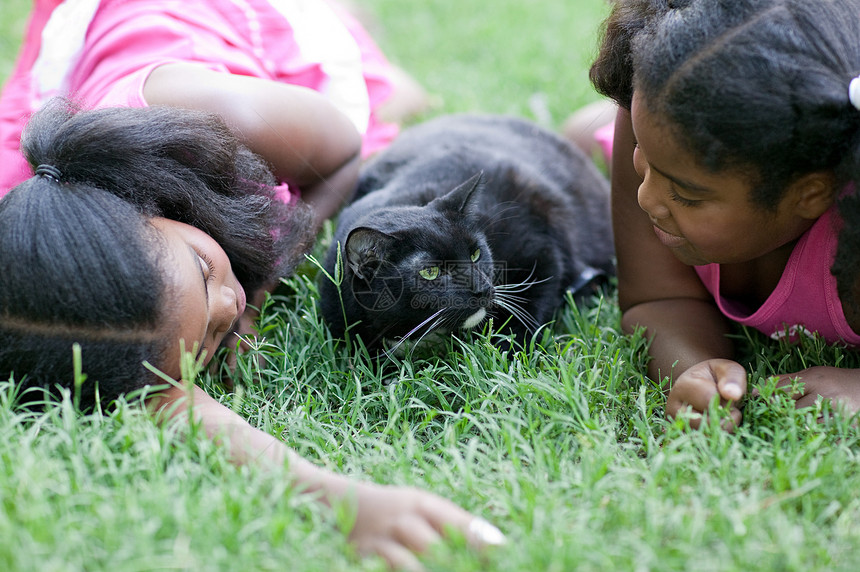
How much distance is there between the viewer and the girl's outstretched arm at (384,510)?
3.28 ft

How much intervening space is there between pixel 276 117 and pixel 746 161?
1108 mm

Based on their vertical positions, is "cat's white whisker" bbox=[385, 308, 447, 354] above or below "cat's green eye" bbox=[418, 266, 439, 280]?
below

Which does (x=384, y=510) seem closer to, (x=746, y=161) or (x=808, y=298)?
(x=746, y=161)

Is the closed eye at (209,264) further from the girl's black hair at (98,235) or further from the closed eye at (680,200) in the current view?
the closed eye at (680,200)

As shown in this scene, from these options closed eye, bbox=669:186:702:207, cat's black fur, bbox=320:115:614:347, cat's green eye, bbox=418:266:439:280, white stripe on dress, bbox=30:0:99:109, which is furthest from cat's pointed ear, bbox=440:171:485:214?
white stripe on dress, bbox=30:0:99:109

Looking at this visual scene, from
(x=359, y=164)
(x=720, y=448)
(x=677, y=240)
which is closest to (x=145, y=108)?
(x=359, y=164)

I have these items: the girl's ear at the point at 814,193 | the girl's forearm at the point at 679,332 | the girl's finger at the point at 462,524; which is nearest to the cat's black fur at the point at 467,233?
the girl's forearm at the point at 679,332

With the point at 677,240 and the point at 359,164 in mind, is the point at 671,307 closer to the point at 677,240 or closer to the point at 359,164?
the point at 677,240

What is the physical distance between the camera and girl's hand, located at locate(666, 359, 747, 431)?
1260 millimetres

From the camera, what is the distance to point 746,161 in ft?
3.89

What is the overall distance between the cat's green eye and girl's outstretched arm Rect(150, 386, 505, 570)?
506mm

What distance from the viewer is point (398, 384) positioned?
1.51m

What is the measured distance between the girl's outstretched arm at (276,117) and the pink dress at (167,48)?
0.44 feet

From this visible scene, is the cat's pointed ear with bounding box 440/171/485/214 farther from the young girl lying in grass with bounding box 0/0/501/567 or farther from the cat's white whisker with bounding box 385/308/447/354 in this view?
the young girl lying in grass with bounding box 0/0/501/567
